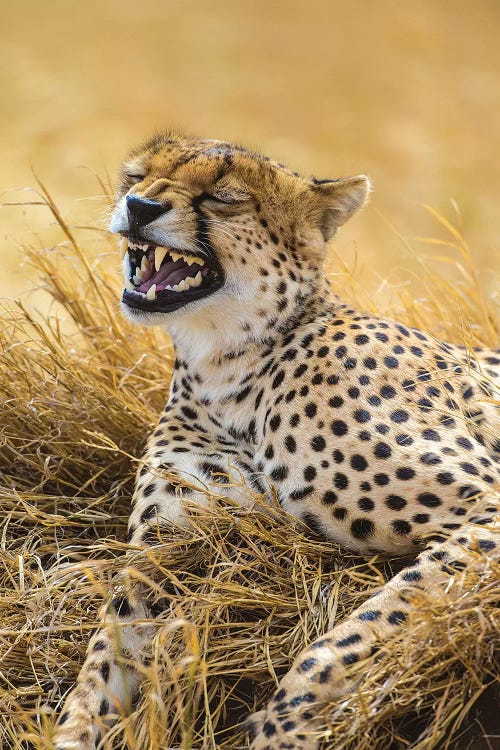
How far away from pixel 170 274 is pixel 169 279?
13mm

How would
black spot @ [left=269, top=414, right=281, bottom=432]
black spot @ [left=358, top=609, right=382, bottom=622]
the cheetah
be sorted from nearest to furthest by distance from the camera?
black spot @ [left=358, top=609, right=382, bottom=622]
the cheetah
black spot @ [left=269, top=414, right=281, bottom=432]

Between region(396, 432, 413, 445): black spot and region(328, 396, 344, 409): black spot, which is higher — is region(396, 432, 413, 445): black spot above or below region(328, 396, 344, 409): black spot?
above

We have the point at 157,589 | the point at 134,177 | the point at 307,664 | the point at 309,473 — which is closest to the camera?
the point at 157,589

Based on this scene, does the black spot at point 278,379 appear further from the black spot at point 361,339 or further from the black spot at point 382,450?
the black spot at point 382,450

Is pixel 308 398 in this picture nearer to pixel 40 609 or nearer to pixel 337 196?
pixel 337 196

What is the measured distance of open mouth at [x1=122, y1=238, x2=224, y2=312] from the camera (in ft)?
8.30

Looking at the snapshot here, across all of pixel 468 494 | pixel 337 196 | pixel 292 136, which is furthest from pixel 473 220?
pixel 468 494

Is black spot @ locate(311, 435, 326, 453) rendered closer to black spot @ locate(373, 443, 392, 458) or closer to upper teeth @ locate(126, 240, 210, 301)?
black spot @ locate(373, 443, 392, 458)

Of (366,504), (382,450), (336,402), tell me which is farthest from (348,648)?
(336,402)

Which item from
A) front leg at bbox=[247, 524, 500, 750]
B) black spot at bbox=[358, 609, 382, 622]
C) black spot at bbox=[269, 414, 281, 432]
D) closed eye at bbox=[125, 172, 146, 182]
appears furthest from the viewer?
closed eye at bbox=[125, 172, 146, 182]

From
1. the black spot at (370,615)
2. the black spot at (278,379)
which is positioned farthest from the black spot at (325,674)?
the black spot at (278,379)

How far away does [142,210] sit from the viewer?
246 centimetres

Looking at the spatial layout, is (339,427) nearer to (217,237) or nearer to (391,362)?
(391,362)

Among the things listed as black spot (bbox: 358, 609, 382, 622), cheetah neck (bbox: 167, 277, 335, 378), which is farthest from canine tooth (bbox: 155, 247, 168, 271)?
black spot (bbox: 358, 609, 382, 622)
